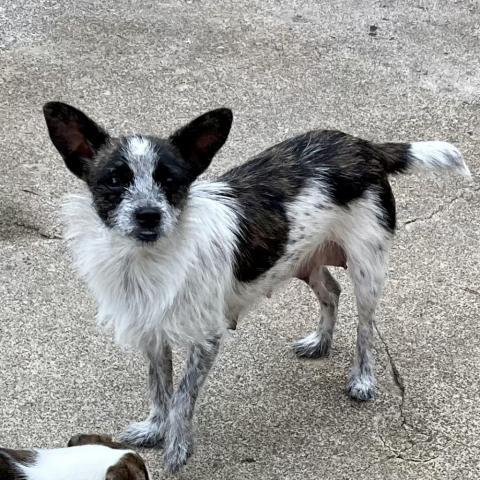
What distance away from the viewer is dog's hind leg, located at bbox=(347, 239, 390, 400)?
458 centimetres

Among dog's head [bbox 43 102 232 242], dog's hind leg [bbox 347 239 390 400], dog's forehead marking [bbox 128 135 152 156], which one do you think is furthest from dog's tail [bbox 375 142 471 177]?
dog's forehead marking [bbox 128 135 152 156]

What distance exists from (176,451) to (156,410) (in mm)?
275

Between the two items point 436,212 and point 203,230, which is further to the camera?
point 436,212

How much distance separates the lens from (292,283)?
219 inches

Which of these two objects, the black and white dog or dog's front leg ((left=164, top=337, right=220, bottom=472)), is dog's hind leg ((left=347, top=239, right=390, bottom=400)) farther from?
dog's front leg ((left=164, top=337, right=220, bottom=472))

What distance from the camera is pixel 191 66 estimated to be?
7.46 meters

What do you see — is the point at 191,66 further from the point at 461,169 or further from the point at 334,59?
the point at 461,169

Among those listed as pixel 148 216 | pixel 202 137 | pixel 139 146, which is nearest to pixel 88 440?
pixel 148 216

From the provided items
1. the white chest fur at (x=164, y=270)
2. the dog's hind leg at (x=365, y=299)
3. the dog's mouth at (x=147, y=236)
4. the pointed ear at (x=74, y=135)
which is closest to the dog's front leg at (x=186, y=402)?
the white chest fur at (x=164, y=270)

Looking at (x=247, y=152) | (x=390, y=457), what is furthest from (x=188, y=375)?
(x=247, y=152)

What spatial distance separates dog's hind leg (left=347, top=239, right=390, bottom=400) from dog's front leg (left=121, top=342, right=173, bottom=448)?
3.08 ft

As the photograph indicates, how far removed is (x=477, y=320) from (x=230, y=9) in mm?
4125

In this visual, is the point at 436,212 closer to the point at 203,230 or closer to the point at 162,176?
the point at 203,230

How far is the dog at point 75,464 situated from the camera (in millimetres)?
3205
